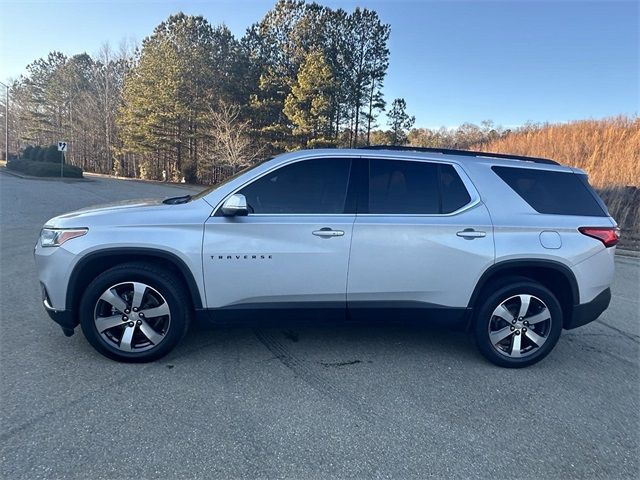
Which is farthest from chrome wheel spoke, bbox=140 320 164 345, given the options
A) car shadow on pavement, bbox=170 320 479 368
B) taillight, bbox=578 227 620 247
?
taillight, bbox=578 227 620 247

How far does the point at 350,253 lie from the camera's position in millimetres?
3045

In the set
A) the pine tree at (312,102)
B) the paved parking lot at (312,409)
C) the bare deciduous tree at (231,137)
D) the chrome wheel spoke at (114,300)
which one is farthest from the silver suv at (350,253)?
the bare deciduous tree at (231,137)

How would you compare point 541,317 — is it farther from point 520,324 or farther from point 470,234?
point 470,234

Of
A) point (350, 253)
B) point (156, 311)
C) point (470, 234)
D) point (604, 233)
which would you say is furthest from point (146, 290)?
point (604, 233)

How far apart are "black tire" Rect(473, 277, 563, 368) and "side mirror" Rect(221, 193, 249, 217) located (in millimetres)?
2215

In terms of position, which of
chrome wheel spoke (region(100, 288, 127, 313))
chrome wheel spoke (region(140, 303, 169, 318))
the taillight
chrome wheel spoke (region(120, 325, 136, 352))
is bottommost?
chrome wheel spoke (region(120, 325, 136, 352))

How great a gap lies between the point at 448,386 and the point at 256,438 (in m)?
1.57

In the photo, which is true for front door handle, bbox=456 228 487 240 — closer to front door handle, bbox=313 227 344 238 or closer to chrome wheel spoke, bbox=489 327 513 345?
chrome wheel spoke, bbox=489 327 513 345

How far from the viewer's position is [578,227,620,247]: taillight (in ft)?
10.7

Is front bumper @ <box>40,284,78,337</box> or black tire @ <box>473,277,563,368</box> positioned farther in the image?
black tire @ <box>473,277,563,368</box>

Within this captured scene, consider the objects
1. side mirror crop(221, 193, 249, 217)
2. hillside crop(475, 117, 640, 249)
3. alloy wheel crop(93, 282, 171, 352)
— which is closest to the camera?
side mirror crop(221, 193, 249, 217)

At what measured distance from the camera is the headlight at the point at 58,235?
2.96 meters

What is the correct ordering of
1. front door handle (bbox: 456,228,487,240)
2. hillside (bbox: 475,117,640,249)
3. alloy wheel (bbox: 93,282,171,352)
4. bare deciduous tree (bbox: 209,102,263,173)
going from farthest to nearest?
bare deciduous tree (bbox: 209,102,263,173) → hillside (bbox: 475,117,640,249) → front door handle (bbox: 456,228,487,240) → alloy wheel (bbox: 93,282,171,352)

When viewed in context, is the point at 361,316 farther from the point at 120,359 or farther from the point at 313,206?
the point at 120,359
